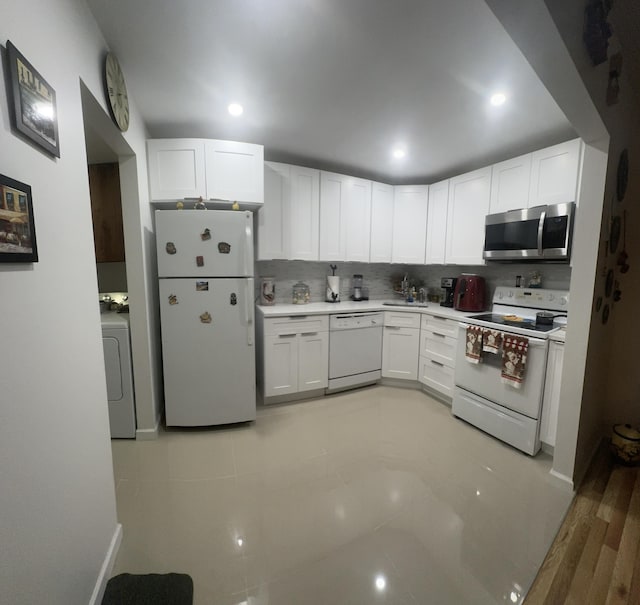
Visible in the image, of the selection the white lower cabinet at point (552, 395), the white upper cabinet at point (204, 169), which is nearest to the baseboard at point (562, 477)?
the white lower cabinet at point (552, 395)

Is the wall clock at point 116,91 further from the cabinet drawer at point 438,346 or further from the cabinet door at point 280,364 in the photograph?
the cabinet drawer at point 438,346

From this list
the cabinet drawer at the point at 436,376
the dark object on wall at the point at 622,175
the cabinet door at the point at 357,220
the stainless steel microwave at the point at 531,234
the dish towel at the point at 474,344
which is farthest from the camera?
the cabinet door at the point at 357,220

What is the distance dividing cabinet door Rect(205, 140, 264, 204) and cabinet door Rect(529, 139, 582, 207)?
7.43 ft

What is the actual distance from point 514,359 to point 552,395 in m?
0.31

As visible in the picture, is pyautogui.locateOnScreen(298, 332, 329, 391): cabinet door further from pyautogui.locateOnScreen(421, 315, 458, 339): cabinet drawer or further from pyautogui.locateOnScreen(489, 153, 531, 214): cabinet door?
pyautogui.locateOnScreen(489, 153, 531, 214): cabinet door

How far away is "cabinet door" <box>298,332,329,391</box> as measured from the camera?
9.16ft

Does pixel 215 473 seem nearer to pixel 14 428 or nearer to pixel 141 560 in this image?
pixel 141 560

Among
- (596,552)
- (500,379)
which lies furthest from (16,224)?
(500,379)

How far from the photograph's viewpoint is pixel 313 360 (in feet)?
9.33

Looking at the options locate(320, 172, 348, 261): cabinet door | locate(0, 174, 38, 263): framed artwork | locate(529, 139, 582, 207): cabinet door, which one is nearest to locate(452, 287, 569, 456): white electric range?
locate(529, 139, 582, 207): cabinet door

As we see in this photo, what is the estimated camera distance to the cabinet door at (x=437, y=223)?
10.2ft

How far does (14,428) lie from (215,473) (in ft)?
4.57

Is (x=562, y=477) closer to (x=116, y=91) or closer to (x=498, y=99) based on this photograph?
(x=498, y=99)

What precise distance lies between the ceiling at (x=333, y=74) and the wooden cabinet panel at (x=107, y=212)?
1.99 ft
